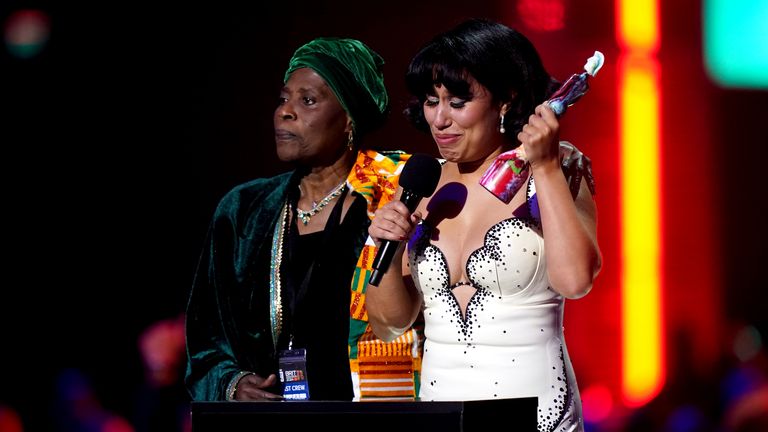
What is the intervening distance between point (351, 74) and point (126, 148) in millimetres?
1514

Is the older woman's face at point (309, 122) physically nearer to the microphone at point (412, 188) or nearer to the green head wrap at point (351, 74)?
the green head wrap at point (351, 74)

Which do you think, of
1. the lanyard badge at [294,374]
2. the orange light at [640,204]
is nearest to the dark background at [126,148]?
the orange light at [640,204]

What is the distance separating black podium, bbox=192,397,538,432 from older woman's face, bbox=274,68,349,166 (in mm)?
1204

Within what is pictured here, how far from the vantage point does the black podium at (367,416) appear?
49.0 inches

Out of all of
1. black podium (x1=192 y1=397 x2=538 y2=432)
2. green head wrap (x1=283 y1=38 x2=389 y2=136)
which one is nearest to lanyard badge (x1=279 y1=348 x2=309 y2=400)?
green head wrap (x1=283 y1=38 x2=389 y2=136)

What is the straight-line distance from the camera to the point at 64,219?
12.1ft

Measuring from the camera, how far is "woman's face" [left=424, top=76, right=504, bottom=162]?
1780mm

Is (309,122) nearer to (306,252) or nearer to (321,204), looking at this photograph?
(321,204)

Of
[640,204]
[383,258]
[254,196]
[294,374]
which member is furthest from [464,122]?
[640,204]

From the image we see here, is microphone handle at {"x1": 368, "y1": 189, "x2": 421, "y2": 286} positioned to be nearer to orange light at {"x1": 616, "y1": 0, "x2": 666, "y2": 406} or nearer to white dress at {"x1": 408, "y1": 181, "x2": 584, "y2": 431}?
white dress at {"x1": 408, "y1": 181, "x2": 584, "y2": 431}

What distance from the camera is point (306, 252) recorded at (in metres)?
2.41

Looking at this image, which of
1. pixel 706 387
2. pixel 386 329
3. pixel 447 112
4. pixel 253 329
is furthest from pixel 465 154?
pixel 706 387

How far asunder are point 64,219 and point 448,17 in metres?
1.75

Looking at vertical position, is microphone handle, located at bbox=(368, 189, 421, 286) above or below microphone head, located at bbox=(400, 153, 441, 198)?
below
